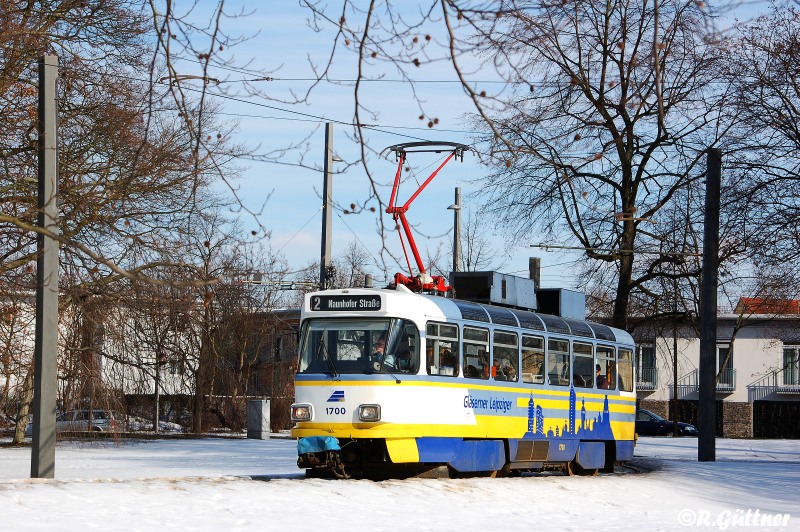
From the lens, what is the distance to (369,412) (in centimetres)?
1892

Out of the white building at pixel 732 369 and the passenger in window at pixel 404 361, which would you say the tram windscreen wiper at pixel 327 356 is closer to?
the passenger in window at pixel 404 361

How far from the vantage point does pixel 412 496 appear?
1652cm

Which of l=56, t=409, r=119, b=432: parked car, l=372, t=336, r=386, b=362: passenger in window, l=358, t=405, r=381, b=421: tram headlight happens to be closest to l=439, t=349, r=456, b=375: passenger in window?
l=372, t=336, r=386, b=362: passenger in window

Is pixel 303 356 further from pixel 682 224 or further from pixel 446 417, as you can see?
pixel 682 224

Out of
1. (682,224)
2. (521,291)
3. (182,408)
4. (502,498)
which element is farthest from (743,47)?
(182,408)

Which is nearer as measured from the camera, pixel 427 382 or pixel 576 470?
pixel 427 382

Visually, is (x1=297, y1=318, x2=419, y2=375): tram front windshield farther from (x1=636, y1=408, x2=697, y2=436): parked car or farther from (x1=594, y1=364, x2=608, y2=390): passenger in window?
(x1=636, y1=408, x2=697, y2=436): parked car

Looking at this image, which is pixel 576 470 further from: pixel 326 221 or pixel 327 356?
pixel 326 221

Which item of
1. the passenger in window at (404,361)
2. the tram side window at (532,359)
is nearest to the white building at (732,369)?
the tram side window at (532,359)

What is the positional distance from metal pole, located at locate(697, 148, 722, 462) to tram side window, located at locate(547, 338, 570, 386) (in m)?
5.99

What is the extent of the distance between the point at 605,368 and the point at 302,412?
28.0 ft

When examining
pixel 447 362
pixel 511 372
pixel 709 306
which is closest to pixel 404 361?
pixel 447 362

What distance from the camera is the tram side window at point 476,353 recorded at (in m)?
20.8

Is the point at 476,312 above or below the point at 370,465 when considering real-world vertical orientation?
above
